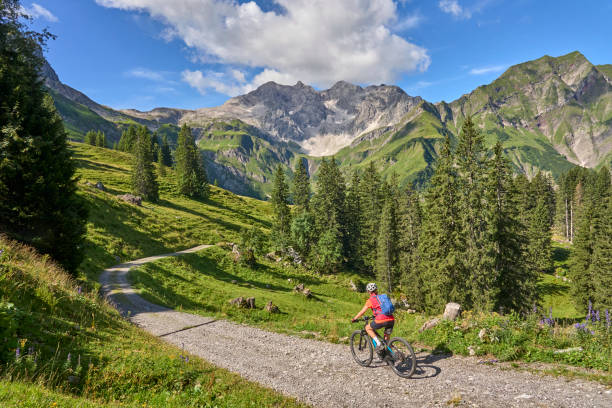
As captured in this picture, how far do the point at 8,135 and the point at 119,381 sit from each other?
15.3 m

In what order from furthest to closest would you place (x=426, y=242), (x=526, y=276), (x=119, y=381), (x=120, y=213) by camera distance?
(x=120, y=213) → (x=426, y=242) → (x=526, y=276) → (x=119, y=381)

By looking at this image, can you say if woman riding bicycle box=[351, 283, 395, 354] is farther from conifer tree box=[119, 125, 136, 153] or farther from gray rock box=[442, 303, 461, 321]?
conifer tree box=[119, 125, 136, 153]

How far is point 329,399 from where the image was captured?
794cm

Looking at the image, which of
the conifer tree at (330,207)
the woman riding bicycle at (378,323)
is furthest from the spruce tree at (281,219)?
the woman riding bicycle at (378,323)

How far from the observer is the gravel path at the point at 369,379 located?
724 cm

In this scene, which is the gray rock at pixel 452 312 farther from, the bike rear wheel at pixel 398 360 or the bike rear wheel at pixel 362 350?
the bike rear wheel at pixel 362 350

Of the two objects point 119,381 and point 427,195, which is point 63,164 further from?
point 427,195

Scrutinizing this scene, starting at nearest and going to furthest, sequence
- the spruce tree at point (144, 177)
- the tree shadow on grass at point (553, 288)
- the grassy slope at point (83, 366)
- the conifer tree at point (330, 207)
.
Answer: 1. the grassy slope at point (83, 366)
2. the conifer tree at point (330, 207)
3. the tree shadow on grass at point (553, 288)
4. the spruce tree at point (144, 177)

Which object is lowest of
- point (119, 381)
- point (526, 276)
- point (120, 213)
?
point (526, 276)

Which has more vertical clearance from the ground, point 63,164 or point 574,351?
point 63,164

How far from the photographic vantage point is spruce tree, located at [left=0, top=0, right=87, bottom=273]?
14.6m

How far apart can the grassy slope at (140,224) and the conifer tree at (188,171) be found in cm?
333

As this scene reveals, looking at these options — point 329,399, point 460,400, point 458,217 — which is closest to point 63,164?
point 329,399

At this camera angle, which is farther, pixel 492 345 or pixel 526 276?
pixel 526 276
